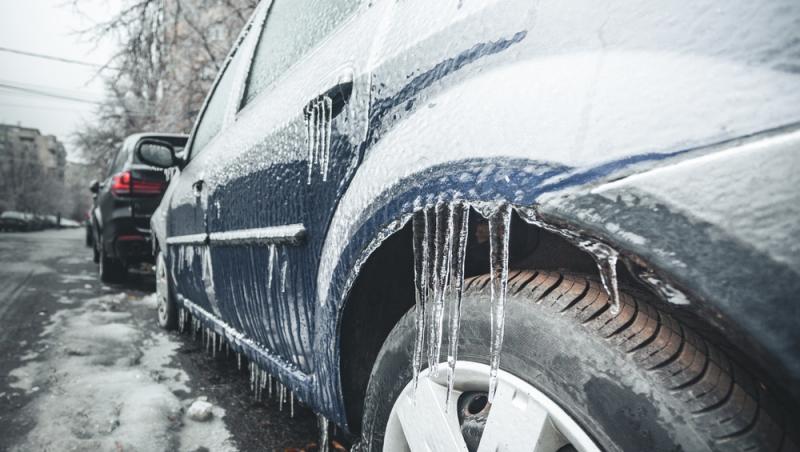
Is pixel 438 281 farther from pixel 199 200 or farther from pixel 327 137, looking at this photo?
pixel 199 200

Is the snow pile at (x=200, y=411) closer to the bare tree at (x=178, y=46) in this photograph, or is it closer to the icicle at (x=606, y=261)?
the icicle at (x=606, y=261)

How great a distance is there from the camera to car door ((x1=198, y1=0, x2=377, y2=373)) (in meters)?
1.06

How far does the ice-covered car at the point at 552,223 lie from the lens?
416mm

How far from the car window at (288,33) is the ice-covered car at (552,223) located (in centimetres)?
14

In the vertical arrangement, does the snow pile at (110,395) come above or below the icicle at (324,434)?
below

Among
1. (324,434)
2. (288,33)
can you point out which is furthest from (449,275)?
(288,33)

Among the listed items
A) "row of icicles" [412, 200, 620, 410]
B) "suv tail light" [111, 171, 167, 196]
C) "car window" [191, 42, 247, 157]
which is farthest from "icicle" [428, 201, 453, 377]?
"suv tail light" [111, 171, 167, 196]

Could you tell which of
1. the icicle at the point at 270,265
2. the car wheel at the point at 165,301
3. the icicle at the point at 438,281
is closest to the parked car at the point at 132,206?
the car wheel at the point at 165,301

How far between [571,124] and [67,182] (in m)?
68.0

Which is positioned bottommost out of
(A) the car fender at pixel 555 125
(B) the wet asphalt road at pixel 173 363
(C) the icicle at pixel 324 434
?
(B) the wet asphalt road at pixel 173 363

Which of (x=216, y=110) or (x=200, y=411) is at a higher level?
(x=216, y=110)

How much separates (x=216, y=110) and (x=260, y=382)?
1.55 m

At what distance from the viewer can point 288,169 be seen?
126cm

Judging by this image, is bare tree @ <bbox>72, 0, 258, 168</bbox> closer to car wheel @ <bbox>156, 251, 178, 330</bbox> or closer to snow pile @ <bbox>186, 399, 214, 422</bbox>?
car wheel @ <bbox>156, 251, 178, 330</bbox>
